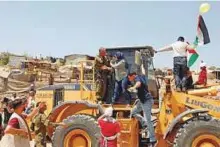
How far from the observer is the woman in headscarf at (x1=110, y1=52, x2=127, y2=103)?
9844 millimetres

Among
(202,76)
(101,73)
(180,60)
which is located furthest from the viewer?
(202,76)

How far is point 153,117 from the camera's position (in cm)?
998

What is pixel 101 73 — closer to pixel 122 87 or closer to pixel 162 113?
pixel 122 87

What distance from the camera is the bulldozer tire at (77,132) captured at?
9539 mm

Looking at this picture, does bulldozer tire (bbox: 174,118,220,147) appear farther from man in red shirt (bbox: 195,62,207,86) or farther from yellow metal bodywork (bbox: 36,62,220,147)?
man in red shirt (bbox: 195,62,207,86)

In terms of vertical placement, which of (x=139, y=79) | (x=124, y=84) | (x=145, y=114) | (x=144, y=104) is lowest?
(x=145, y=114)

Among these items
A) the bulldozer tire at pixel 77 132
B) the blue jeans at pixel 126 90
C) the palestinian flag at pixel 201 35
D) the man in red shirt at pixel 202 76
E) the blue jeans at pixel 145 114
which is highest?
the palestinian flag at pixel 201 35

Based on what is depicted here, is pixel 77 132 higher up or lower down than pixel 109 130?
lower down

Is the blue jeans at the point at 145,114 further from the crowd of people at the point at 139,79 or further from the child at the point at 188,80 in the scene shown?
the child at the point at 188,80

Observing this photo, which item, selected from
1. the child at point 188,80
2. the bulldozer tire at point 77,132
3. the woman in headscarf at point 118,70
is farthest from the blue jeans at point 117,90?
the child at point 188,80

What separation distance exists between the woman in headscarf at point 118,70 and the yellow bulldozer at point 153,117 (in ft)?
0.68

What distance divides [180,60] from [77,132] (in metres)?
3.04

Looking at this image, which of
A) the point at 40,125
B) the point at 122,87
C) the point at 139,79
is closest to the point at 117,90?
the point at 122,87

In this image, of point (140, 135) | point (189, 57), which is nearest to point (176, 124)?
point (140, 135)
